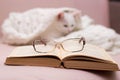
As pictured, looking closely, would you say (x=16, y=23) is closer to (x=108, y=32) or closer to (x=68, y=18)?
(x=68, y=18)

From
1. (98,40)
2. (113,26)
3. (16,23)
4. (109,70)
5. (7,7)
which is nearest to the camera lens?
(109,70)

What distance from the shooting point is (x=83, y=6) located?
1849 mm

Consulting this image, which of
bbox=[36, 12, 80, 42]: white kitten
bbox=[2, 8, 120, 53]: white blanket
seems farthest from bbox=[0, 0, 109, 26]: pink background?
bbox=[36, 12, 80, 42]: white kitten

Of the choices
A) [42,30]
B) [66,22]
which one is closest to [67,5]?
[66,22]

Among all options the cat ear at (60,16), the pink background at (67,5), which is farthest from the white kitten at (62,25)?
the pink background at (67,5)

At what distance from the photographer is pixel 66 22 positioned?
1.52 m

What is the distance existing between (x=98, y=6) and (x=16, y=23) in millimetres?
637

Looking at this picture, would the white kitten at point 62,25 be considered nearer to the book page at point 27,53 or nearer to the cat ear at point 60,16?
the cat ear at point 60,16

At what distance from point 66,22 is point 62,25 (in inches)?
1.4

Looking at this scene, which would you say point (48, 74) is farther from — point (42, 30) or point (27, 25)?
point (27, 25)

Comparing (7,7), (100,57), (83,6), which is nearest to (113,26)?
(83,6)

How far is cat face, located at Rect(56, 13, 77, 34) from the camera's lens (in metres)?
1.49

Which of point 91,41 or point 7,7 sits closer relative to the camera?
point 91,41

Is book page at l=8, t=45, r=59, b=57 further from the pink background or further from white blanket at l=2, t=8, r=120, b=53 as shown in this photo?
the pink background
